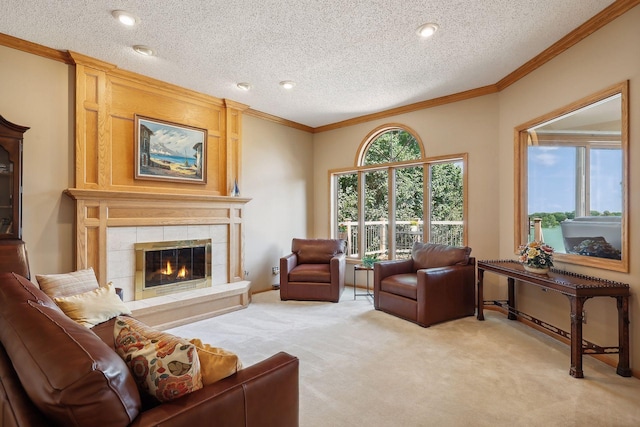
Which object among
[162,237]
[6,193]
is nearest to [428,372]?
[162,237]

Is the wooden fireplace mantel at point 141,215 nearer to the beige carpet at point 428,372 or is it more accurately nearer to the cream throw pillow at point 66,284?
the cream throw pillow at point 66,284

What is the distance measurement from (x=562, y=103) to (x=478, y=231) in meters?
1.73

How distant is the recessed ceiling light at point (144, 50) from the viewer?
3.11m

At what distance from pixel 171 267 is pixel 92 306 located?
163cm

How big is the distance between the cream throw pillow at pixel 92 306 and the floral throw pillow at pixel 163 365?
1.47 metres

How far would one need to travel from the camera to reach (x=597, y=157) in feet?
9.50

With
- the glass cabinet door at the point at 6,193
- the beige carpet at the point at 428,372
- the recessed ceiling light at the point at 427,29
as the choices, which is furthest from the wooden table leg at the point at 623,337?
the glass cabinet door at the point at 6,193

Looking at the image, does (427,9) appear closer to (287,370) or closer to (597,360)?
(287,370)

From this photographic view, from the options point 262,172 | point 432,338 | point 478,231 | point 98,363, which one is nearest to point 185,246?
point 262,172

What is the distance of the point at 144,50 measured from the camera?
3152 millimetres

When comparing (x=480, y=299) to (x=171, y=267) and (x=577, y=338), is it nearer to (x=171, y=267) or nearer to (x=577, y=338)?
(x=577, y=338)

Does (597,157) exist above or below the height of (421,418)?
above

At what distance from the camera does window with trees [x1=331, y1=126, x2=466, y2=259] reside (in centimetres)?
459

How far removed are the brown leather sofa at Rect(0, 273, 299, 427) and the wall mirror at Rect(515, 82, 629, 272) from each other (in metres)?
2.94
